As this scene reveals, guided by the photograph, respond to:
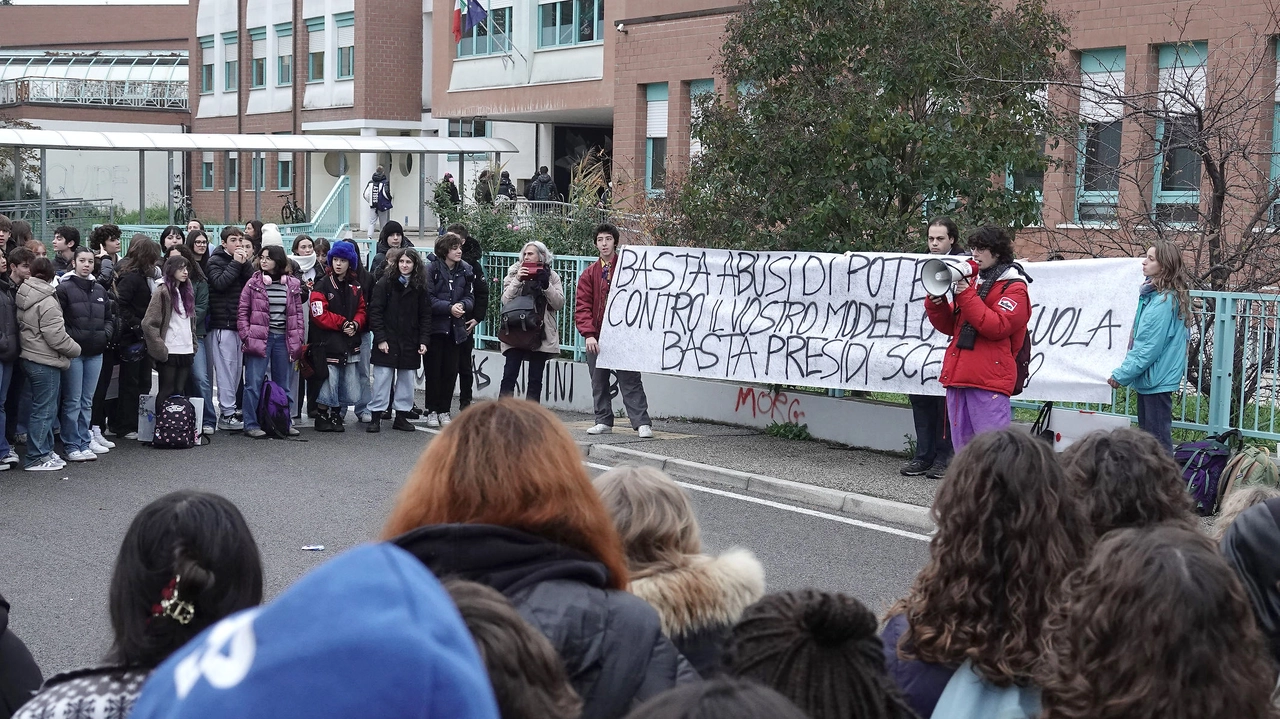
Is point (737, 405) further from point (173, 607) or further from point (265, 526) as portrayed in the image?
point (173, 607)

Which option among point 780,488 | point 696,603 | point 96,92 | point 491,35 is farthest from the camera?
point 96,92

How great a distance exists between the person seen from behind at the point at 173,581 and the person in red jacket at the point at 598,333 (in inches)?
374

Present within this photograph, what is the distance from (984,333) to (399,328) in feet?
20.6

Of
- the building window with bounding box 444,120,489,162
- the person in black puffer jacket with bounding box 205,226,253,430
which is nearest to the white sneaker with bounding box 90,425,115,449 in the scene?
the person in black puffer jacket with bounding box 205,226,253,430

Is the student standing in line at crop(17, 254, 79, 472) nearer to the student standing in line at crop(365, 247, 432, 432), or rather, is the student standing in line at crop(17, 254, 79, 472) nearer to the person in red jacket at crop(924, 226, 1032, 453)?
the student standing in line at crop(365, 247, 432, 432)

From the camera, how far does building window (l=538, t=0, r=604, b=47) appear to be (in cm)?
3788

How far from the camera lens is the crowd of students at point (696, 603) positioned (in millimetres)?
1416

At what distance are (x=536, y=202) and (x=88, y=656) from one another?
27.1m

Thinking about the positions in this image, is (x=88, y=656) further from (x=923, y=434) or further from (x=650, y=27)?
(x=650, y=27)

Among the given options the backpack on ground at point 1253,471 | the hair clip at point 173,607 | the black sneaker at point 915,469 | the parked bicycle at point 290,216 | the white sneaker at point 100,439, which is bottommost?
the white sneaker at point 100,439

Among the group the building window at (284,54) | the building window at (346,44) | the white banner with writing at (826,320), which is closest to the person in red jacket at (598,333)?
the white banner with writing at (826,320)

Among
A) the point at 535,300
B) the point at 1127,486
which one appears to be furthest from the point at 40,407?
the point at 1127,486

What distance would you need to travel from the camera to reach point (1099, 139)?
1582 cm

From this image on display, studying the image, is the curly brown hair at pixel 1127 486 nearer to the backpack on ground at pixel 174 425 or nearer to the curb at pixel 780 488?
the curb at pixel 780 488
